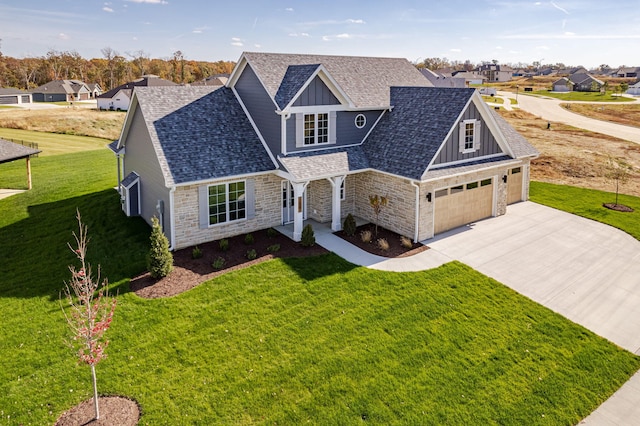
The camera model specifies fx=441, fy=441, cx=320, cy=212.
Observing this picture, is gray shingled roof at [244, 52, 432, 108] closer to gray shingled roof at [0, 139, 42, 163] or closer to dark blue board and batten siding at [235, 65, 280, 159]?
dark blue board and batten siding at [235, 65, 280, 159]

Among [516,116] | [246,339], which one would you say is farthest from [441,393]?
[516,116]

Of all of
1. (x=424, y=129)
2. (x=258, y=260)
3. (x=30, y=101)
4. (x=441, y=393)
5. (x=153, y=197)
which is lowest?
(x=441, y=393)

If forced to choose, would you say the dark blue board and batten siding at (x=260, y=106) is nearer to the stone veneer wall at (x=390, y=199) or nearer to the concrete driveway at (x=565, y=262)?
the stone veneer wall at (x=390, y=199)

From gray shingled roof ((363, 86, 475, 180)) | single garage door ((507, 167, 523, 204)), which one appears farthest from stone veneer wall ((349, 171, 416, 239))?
single garage door ((507, 167, 523, 204))

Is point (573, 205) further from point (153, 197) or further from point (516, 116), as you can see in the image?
point (516, 116)

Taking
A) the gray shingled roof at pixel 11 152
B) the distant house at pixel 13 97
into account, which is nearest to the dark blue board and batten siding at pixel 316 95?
the gray shingled roof at pixel 11 152

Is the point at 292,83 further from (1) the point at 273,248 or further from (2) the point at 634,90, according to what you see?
(2) the point at 634,90
